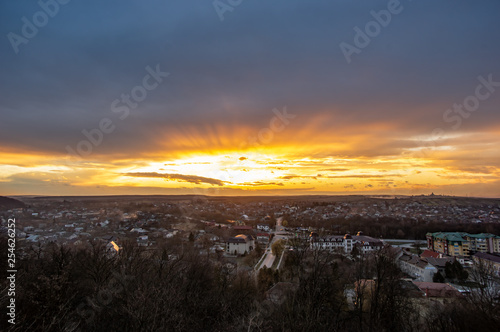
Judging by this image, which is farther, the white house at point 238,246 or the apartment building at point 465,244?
the apartment building at point 465,244

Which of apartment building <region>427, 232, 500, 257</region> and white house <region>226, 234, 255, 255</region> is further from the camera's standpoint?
apartment building <region>427, 232, 500, 257</region>

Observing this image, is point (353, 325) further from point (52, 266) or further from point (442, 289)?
point (52, 266)

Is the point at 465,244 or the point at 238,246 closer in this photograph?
the point at 238,246

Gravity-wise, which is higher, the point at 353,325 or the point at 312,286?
the point at 312,286

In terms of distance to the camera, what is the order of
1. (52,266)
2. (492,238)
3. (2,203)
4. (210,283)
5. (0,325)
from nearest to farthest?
(0,325) < (52,266) < (210,283) < (492,238) < (2,203)

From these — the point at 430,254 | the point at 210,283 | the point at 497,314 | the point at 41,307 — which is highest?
the point at 41,307

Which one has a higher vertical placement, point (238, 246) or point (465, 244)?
point (238, 246)

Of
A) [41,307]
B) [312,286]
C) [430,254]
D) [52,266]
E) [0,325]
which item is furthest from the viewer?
[430,254]

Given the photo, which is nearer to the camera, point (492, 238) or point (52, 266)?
point (52, 266)

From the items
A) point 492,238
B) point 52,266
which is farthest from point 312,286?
point 492,238
